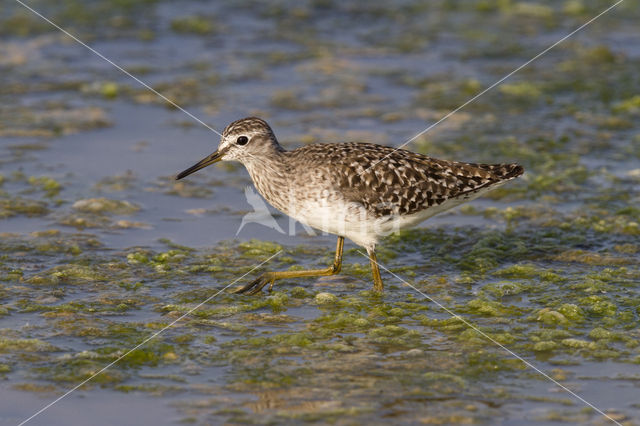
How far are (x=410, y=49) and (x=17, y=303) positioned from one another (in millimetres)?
8487

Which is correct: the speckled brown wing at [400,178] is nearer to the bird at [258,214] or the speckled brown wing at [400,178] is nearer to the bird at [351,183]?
the bird at [351,183]

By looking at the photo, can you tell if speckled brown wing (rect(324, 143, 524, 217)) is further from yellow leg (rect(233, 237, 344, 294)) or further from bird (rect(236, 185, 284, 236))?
bird (rect(236, 185, 284, 236))

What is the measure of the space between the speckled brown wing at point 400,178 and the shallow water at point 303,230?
0.75 metres

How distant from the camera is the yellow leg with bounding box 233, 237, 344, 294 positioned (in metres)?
7.76

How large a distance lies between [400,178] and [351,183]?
17.7 inches

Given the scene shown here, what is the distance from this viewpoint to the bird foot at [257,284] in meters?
7.74

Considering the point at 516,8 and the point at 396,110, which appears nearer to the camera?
Result: the point at 396,110

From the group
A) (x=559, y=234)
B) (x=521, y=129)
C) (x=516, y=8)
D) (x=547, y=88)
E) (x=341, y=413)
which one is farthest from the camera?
(x=516, y=8)

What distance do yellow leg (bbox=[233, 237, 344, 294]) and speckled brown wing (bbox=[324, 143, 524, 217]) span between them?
0.56 m

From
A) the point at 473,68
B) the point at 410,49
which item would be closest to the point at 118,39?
the point at 410,49

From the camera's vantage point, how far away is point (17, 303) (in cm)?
735

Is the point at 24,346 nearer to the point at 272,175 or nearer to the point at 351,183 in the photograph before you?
the point at 272,175

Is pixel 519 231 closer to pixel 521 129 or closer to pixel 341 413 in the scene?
pixel 521 129

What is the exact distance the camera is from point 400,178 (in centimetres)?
782
